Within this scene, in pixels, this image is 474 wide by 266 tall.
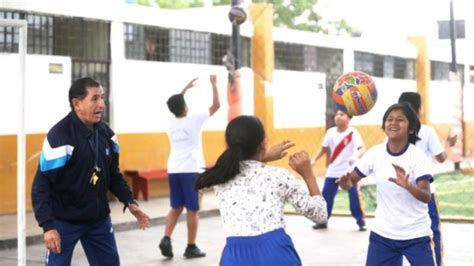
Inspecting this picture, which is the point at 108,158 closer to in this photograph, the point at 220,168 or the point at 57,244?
the point at 57,244

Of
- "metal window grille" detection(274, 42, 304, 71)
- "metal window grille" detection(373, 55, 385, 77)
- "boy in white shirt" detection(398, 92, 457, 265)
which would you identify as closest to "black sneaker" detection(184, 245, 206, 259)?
"boy in white shirt" detection(398, 92, 457, 265)

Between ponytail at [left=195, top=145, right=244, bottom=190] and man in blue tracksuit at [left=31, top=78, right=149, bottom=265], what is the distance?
137cm

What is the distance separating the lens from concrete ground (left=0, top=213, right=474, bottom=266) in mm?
9469

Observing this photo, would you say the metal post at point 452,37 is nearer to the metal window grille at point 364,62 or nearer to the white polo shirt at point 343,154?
the metal window grille at point 364,62

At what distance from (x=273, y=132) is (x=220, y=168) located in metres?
14.8

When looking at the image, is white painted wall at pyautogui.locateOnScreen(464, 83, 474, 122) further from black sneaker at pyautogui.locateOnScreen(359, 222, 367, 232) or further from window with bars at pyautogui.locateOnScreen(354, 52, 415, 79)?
black sneaker at pyautogui.locateOnScreen(359, 222, 367, 232)

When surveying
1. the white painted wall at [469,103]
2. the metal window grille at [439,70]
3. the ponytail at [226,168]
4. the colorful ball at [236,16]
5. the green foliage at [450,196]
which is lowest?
the green foliage at [450,196]

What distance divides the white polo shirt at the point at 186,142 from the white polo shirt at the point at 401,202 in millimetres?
3868

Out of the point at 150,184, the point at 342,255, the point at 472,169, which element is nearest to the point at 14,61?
the point at 150,184

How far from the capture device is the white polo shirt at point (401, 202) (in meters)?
5.71

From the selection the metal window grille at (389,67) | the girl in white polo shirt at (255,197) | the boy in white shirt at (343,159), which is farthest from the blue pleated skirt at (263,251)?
the metal window grille at (389,67)

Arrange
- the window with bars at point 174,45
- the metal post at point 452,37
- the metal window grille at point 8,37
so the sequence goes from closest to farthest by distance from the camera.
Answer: the metal window grille at point 8,37
the window with bars at point 174,45
the metal post at point 452,37

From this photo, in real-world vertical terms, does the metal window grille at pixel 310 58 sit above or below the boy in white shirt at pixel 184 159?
above

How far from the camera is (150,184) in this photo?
15742mm
